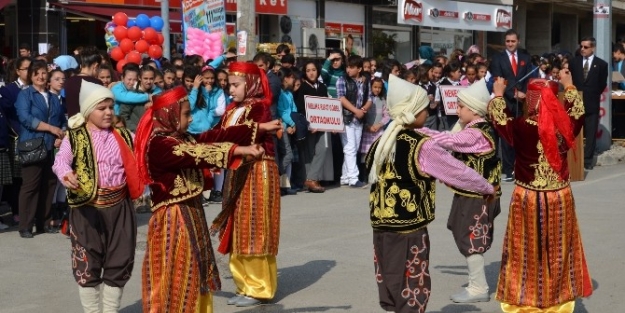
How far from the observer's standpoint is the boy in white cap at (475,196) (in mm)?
7594

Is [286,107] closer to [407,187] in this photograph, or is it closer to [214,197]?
[214,197]

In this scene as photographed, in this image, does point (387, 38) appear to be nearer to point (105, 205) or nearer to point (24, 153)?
point (24, 153)

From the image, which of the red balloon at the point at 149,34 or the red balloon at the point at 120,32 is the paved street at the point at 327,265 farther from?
the red balloon at the point at 120,32

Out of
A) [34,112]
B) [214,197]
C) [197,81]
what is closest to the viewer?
[34,112]

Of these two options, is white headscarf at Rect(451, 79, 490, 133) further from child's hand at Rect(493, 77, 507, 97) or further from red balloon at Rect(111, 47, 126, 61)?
red balloon at Rect(111, 47, 126, 61)

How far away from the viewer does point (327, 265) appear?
9383 mm

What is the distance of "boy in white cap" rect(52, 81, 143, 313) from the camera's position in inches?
268

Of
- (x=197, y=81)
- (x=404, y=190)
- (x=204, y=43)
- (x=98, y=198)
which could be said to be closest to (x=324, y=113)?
(x=197, y=81)

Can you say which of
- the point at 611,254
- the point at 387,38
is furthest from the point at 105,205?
the point at 387,38

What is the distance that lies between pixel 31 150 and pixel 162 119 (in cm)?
484

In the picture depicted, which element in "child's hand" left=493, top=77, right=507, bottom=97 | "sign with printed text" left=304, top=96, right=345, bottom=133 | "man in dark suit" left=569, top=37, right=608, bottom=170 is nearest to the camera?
"child's hand" left=493, top=77, right=507, bottom=97

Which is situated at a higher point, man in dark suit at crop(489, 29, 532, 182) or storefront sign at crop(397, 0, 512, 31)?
storefront sign at crop(397, 0, 512, 31)

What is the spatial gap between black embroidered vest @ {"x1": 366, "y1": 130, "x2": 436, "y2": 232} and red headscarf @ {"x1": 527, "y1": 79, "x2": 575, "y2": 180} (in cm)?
121

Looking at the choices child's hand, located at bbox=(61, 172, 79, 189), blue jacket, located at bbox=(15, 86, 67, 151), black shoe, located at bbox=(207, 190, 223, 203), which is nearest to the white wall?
black shoe, located at bbox=(207, 190, 223, 203)
